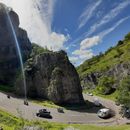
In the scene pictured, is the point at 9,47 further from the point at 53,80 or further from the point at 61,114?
the point at 61,114

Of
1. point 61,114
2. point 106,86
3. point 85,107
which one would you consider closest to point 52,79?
point 85,107

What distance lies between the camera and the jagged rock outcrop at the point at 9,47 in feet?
539

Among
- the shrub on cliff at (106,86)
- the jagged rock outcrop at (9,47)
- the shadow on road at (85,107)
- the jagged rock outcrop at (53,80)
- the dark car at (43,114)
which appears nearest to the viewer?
the dark car at (43,114)

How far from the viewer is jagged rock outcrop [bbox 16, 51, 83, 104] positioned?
413ft

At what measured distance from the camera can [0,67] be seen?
6516 inches

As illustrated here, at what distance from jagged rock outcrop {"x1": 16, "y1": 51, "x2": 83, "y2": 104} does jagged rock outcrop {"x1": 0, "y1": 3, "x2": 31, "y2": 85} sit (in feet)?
86.2

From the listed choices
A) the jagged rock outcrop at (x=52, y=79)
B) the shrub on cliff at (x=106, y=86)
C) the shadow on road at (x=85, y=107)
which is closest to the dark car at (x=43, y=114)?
the shadow on road at (x=85, y=107)

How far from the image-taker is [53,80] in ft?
419

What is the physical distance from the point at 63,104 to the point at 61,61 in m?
18.7

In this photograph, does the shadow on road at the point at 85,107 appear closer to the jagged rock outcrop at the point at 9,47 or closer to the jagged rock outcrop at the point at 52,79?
the jagged rock outcrop at the point at 52,79

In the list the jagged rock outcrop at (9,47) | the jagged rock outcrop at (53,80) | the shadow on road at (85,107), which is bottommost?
the shadow on road at (85,107)

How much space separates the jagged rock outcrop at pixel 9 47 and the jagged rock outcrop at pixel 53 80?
86.2 ft

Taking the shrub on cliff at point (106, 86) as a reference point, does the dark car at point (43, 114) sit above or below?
below

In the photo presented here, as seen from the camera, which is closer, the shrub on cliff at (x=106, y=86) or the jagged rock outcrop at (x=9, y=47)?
the jagged rock outcrop at (x=9, y=47)
